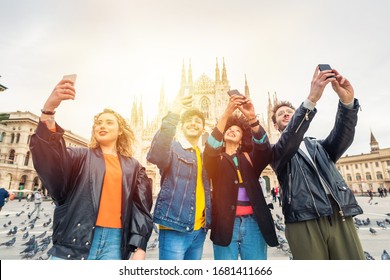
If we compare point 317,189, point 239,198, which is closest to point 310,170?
point 317,189

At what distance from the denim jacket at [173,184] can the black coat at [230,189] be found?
108mm

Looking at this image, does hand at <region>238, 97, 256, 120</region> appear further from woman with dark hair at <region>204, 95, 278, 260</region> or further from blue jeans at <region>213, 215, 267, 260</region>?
blue jeans at <region>213, 215, 267, 260</region>

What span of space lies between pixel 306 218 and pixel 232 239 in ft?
2.32

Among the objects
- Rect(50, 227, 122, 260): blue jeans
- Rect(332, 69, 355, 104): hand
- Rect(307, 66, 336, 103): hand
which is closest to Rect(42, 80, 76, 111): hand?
Rect(50, 227, 122, 260): blue jeans

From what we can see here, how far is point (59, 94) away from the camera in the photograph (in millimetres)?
1448

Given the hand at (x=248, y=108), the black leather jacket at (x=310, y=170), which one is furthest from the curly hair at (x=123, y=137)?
the black leather jacket at (x=310, y=170)

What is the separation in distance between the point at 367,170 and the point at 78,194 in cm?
3266

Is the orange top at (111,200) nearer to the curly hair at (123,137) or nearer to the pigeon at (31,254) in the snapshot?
the curly hair at (123,137)

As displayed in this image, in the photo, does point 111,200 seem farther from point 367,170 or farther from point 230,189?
point 367,170

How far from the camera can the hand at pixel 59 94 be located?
4.72 ft

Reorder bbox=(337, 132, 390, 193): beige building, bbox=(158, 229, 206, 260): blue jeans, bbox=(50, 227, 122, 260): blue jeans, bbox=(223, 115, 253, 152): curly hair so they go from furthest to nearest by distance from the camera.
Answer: bbox=(337, 132, 390, 193): beige building < bbox=(223, 115, 253, 152): curly hair < bbox=(158, 229, 206, 260): blue jeans < bbox=(50, 227, 122, 260): blue jeans

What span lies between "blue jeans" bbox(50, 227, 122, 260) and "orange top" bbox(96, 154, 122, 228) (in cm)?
5

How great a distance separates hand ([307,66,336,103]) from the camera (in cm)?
169
